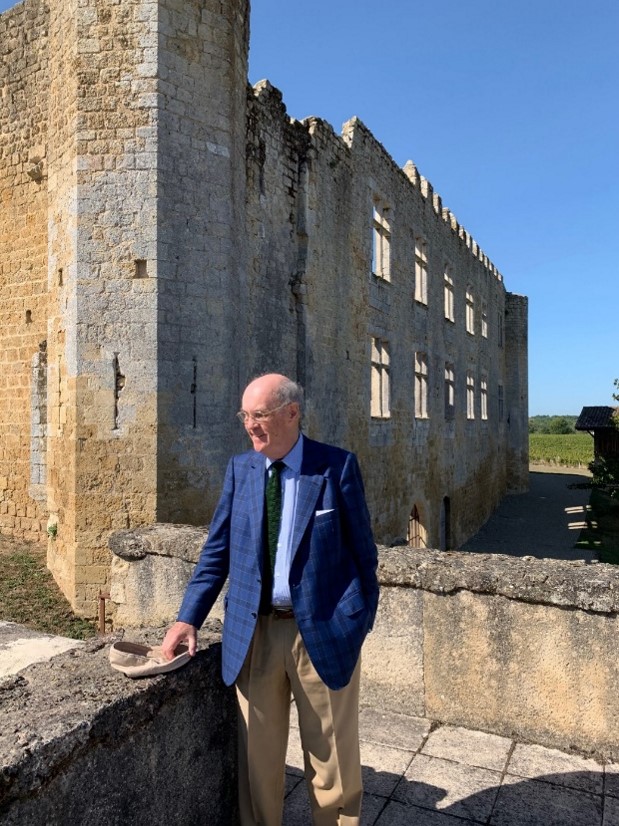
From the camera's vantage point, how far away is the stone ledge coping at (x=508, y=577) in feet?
9.87

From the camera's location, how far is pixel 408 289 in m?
14.4

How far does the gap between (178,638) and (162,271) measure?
5.40m

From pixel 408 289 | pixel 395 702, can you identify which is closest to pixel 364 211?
pixel 408 289

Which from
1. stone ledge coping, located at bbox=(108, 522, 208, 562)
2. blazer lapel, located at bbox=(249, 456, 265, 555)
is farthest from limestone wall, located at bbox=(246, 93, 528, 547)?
blazer lapel, located at bbox=(249, 456, 265, 555)

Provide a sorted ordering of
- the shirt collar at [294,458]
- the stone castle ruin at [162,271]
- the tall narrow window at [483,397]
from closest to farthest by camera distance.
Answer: the shirt collar at [294,458] < the stone castle ruin at [162,271] < the tall narrow window at [483,397]

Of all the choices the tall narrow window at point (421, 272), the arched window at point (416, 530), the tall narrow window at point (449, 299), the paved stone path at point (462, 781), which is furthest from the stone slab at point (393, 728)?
the tall narrow window at point (449, 299)

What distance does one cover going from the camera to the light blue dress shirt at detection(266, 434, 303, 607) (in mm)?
2084

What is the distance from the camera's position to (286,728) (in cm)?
216

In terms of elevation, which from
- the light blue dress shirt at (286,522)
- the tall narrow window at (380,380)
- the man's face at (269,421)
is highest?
the tall narrow window at (380,380)

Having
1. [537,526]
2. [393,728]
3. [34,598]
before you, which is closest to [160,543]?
[393,728]

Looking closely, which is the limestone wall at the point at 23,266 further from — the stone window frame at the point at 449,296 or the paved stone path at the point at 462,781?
the stone window frame at the point at 449,296

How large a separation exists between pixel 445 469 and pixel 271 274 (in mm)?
9489

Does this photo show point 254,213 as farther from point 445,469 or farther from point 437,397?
point 445,469

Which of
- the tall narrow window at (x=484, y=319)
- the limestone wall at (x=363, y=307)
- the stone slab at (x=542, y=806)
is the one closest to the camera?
the stone slab at (x=542, y=806)
